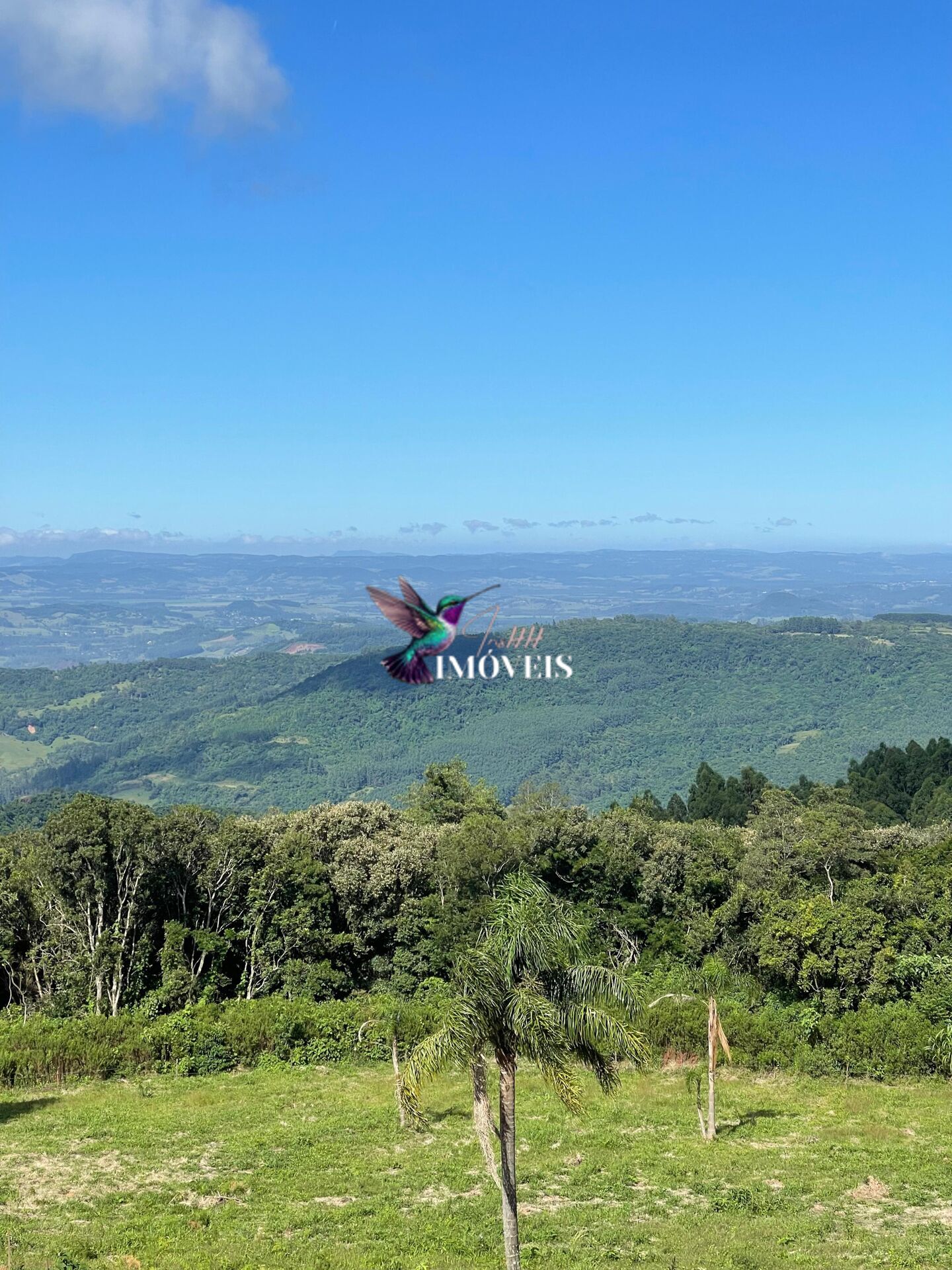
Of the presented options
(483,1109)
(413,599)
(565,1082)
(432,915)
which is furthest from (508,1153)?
(432,915)

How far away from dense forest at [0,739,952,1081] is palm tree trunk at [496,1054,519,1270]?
1699 centimetres

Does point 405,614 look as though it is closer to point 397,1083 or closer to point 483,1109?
point 397,1083

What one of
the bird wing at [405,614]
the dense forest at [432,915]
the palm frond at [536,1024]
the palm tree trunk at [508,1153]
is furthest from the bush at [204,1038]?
the palm frond at [536,1024]

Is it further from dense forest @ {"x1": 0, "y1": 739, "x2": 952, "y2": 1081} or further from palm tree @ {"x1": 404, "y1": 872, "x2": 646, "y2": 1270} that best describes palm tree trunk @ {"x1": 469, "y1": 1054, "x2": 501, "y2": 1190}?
dense forest @ {"x1": 0, "y1": 739, "x2": 952, "y2": 1081}

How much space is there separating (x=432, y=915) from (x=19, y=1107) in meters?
14.8

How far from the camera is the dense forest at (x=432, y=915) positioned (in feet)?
92.9

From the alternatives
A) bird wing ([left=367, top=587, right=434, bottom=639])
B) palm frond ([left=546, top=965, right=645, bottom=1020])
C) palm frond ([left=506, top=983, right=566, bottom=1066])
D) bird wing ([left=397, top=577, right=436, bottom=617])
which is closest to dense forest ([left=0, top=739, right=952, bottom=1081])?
bird wing ([left=367, top=587, right=434, bottom=639])

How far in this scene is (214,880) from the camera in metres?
34.6

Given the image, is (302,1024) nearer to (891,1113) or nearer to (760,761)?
(891,1113)

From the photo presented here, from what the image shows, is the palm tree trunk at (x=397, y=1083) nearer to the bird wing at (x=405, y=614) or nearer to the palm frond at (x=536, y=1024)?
the palm frond at (x=536, y=1024)

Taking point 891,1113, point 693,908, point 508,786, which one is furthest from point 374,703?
point 891,1113

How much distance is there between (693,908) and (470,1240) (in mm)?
22684

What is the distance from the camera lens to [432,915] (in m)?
35.6

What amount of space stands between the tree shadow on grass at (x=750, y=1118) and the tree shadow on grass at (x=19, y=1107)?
16.0m
